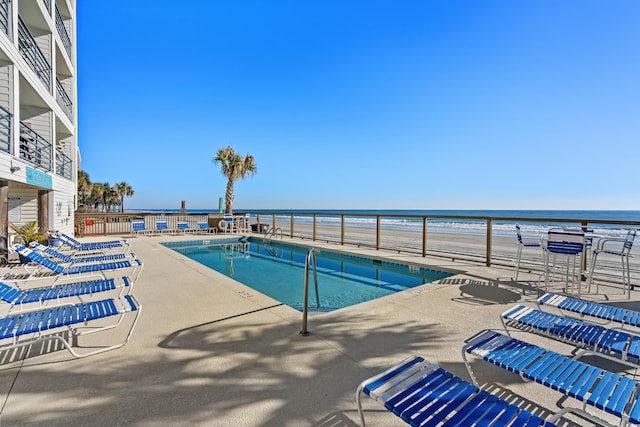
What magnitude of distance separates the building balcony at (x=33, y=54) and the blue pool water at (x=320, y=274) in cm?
641

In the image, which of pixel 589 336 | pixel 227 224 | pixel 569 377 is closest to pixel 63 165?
pixel 227 224

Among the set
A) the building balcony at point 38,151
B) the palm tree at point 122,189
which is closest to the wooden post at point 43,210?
the building balcony at point 38,151

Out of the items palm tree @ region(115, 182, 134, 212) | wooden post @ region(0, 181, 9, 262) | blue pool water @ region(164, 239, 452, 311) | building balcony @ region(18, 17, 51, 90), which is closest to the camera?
blue pool water @ region(164, 239, 452, 311)

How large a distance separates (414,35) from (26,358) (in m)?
10.9

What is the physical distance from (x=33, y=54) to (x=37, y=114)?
5.48 feet

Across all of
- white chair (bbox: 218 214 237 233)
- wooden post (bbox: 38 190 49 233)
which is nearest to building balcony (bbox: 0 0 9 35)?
wooden post (bbox: 38 190 49 233)

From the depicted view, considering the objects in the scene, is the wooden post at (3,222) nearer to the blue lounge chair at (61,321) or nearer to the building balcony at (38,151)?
the building balcony at (38,151)

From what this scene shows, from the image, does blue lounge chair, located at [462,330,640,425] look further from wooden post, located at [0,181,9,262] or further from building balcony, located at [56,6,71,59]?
building balcony, located at [56,6,71,59]

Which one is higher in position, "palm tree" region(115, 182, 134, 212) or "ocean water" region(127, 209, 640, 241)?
"palm tree" region(115, 182, 134, 212)

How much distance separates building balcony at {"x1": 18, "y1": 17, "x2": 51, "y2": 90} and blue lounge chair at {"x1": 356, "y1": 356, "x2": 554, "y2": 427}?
10.5 meters

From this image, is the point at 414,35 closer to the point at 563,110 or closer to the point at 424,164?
the point at 563,110

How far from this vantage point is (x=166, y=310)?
3.29 meters

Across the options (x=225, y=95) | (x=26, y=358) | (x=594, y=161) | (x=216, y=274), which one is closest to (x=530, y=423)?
(x=26, y=358)

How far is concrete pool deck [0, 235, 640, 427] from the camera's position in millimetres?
1627
